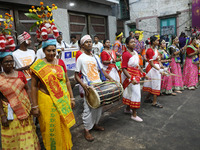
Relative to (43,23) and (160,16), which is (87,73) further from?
(160,16)

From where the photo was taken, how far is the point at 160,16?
48.1 ft

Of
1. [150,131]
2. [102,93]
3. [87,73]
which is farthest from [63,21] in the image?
[150,131]

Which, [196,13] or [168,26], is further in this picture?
[168,26]

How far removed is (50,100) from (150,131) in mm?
2121

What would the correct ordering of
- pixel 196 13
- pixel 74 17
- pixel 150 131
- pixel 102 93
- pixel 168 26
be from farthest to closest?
pixel 168 26, pixel 196 13, pixel 74 17, pixel 150 131, pixel 102 93

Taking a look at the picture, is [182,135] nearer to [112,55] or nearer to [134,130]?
[134,130]

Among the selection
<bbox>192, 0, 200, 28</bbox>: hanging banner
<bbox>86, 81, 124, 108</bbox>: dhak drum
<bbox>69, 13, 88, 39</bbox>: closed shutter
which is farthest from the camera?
<bbox>192, 0, 200, 28</bbox>: hanging banner

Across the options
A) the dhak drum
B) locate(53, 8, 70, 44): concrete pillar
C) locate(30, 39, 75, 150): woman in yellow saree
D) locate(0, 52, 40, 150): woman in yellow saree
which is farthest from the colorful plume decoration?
locate(53, 8, 70, 44): concrete pillar

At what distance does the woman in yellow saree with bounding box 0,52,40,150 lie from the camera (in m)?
2.12

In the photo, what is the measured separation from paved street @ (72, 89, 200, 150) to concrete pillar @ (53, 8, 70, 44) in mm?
4795

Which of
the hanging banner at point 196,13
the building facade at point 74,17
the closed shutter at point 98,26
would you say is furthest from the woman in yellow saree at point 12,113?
the hanging banner at point 196,13

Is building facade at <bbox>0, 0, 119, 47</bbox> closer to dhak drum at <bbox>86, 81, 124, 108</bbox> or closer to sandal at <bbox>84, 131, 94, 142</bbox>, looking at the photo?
dhak drum at <bbox>86, 81, 124, 108</bbox>

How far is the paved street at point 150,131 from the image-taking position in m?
2.87

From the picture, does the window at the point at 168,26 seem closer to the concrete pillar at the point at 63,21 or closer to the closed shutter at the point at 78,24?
the closed shutter at the point at 78,24
